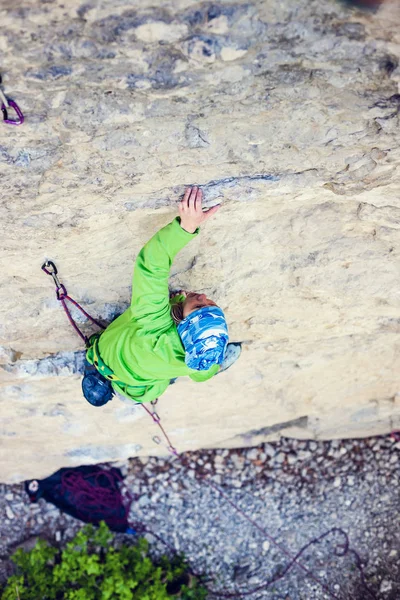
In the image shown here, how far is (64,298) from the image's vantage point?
2.69 meters

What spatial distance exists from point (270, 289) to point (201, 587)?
2.67 meters

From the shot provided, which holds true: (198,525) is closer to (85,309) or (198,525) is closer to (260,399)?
(260,399)

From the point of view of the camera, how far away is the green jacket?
2236 mm

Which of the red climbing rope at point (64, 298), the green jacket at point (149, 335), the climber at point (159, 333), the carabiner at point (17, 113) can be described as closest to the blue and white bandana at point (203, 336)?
the climber at point (159, 333)

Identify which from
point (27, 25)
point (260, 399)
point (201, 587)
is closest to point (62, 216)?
point (27, 25)

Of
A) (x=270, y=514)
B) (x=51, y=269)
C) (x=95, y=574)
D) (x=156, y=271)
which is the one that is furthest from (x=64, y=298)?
(x=270, y=514)

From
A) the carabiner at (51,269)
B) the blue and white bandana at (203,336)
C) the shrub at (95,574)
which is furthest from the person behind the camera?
the shrub at (95,574)

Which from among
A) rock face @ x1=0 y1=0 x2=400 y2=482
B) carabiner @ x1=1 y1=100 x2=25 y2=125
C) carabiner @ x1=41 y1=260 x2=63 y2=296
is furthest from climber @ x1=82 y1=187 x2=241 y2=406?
carabiner @ x1=1 y1=100 x2=25 y2=125

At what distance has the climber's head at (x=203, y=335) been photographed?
229 cm

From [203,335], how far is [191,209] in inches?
21.7

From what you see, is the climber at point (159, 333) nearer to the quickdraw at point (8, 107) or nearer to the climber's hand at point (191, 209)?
the climber's hand at point (191, 209)

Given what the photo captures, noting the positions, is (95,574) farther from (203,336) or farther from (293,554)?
(203,336)

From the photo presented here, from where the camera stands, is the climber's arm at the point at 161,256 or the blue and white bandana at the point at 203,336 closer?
the climber's arm at the point at 161,256

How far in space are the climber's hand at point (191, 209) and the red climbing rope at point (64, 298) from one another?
729 millimetres
